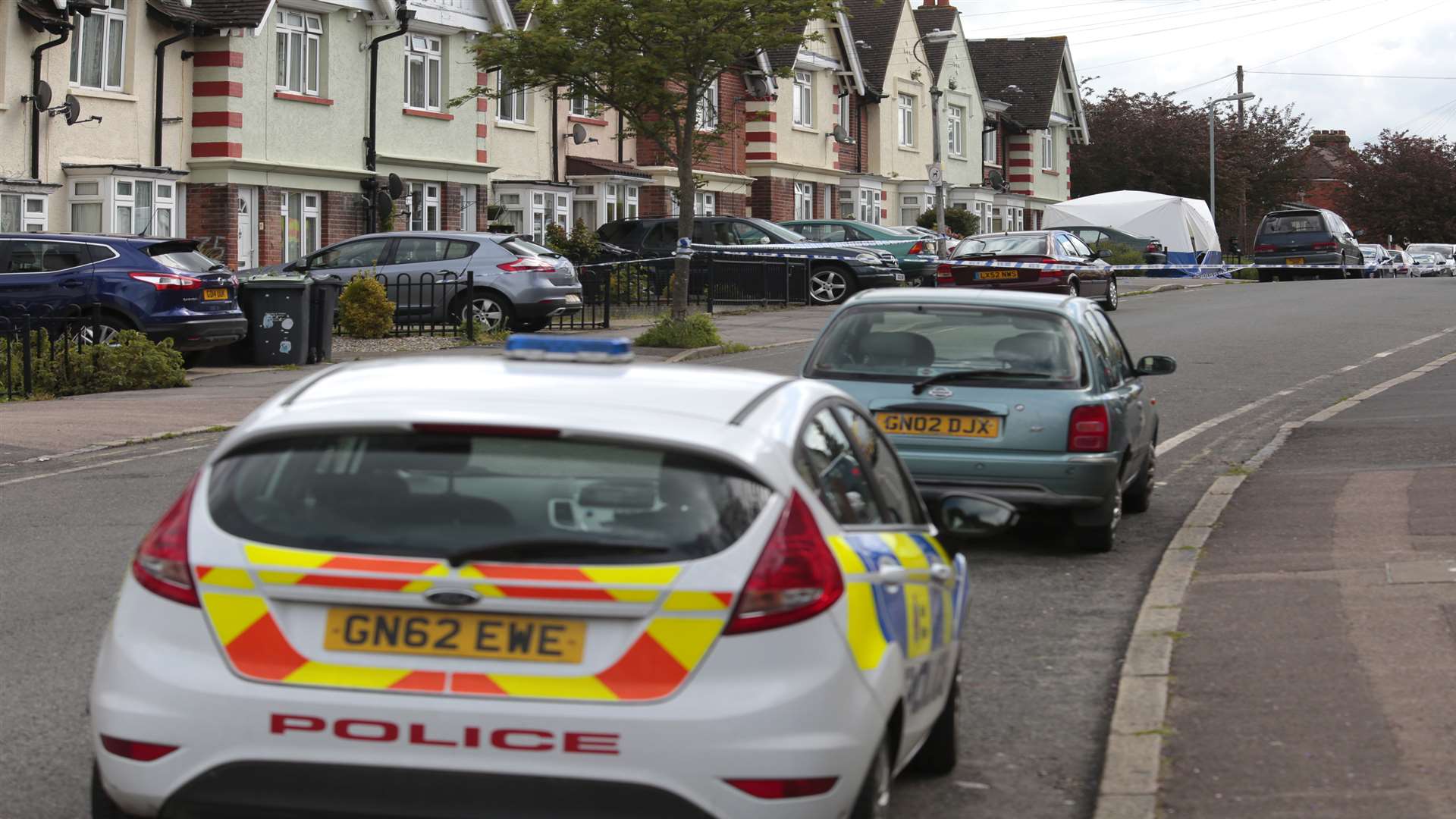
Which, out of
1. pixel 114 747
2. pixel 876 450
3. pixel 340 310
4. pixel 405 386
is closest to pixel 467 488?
pixel 405 386

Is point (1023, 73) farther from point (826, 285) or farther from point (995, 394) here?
point (995, 394)

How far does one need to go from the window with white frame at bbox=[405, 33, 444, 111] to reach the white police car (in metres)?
33.3

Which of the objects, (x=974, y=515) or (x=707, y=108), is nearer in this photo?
(x=974, y=515)

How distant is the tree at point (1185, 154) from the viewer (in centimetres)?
7894

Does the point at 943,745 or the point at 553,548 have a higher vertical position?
the point at 553,548

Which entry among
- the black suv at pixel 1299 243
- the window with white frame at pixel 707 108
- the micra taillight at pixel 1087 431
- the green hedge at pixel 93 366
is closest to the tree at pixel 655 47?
the green hedge at pixel 93 366

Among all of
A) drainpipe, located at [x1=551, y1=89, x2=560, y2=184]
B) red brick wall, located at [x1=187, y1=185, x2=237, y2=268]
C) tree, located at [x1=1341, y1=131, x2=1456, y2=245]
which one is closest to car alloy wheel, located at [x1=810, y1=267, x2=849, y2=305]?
drainpipe, located at [x1=551, y1=89, x2=560, y2=184]

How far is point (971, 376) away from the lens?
10.1m

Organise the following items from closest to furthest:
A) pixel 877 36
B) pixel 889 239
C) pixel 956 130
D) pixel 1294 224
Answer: pixel 889 239 < pixel 1294 224 < pixel 877 36 < pixel 956 130

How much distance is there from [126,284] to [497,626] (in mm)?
17783

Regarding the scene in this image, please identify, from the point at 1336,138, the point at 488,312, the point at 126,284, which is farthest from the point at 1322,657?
the point at 1336,138

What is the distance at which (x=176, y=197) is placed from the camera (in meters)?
31.9

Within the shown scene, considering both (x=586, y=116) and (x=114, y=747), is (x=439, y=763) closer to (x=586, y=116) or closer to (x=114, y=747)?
(x=114, y=747)

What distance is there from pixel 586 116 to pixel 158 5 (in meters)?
13.6
